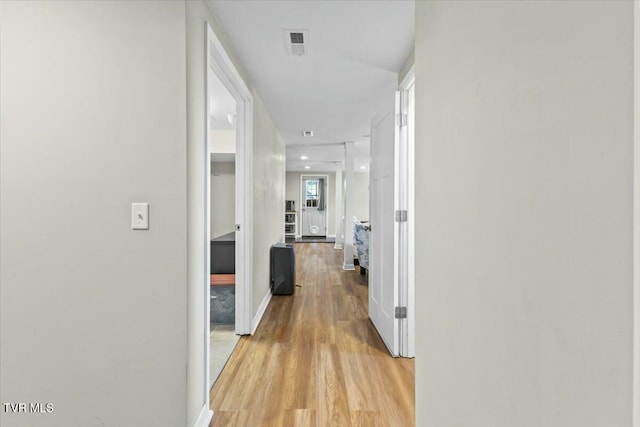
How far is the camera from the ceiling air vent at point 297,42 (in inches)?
80.0

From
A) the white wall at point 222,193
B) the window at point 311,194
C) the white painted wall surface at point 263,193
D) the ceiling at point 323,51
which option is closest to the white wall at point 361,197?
the window at point 311,194

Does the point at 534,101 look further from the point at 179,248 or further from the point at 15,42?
the point at 15,42

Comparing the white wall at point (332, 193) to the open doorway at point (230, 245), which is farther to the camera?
the white wall at point (332, 193)

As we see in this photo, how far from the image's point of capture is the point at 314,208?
11414 millimetres

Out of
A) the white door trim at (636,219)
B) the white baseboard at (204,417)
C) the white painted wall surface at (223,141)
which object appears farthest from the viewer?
the white painted wall surface at (223,141)

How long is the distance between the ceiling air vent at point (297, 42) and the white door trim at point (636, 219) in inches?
74.3

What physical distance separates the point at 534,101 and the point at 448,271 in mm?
624

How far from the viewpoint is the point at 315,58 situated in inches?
94.3

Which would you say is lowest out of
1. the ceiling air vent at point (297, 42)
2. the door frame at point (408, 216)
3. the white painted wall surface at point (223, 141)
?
the door frame at point (408, 216)

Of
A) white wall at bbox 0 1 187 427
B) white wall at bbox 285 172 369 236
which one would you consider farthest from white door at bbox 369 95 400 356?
white wall at bbox 285 172 369 236

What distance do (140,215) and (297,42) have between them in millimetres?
1488

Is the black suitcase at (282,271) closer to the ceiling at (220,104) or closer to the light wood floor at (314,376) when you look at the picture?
the light wood floor at (314,376)

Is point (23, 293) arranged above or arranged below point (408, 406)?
above

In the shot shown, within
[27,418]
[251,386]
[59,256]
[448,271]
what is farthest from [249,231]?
[448,271]
